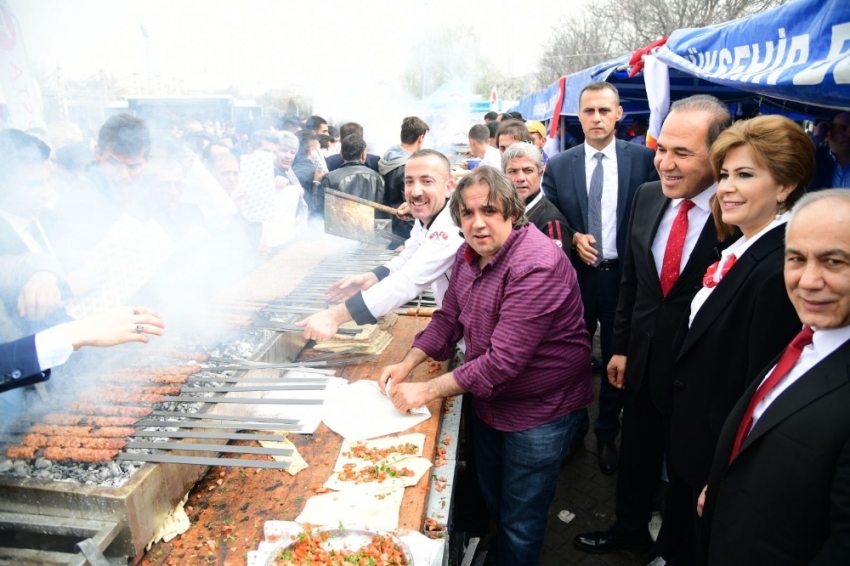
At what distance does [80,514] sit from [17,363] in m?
0.56

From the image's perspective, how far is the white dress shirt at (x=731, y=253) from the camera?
2.16 metres

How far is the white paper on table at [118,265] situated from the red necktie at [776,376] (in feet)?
10.5

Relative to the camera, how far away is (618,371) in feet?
10.7

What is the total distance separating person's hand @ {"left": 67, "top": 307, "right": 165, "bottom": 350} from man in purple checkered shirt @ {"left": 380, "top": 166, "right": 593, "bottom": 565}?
45.4 inches

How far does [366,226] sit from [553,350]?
2.63 meters

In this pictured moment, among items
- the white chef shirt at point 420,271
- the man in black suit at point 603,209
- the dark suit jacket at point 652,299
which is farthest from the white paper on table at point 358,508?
the man in black suit at point 603,209

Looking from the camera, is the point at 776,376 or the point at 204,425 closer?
the point at 776,376

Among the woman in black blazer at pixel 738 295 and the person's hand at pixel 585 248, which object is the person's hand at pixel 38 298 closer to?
the woman in black blazer at pixel 738 295

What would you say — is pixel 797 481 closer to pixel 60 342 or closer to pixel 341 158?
pixel 60 342

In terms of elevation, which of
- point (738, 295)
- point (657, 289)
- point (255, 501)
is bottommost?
point (255, 501)

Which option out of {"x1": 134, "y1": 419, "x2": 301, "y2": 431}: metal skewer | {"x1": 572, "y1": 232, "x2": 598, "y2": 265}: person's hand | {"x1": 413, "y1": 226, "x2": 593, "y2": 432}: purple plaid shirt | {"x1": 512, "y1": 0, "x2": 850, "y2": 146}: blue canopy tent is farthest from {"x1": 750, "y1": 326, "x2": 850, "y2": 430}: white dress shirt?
{"x1": 572, "y1": 232, "x2": 598, "y2": 265}: person's hand

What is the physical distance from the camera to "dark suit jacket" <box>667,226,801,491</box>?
2.07 metres

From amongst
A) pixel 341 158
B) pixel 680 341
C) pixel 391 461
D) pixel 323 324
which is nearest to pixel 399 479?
pixel 391 461

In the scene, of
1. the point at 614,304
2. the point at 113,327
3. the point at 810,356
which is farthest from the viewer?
the point at 614,304
